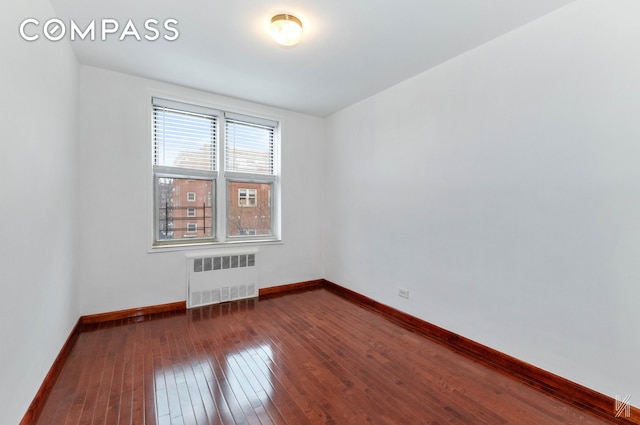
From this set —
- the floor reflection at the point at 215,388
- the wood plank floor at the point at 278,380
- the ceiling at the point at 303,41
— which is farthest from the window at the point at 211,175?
the floor reflection at the point at 215,388

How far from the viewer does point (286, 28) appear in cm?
218

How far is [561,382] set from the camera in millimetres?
2008

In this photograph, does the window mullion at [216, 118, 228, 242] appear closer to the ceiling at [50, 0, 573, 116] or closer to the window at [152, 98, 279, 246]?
the window at [152, 98, 279, 246]

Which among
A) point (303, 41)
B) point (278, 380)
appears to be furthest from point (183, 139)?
point (278, 380)

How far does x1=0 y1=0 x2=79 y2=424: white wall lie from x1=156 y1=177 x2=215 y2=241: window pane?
1.05 meters

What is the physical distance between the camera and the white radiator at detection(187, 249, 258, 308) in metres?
3.54

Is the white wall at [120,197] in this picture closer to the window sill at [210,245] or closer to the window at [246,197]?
the window sill at [210,245]

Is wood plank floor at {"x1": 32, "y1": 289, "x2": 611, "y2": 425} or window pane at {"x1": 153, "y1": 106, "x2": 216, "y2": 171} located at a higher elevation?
window pane at {"x1": 153, "y1": 106, "x2": 216, "y2": 171}

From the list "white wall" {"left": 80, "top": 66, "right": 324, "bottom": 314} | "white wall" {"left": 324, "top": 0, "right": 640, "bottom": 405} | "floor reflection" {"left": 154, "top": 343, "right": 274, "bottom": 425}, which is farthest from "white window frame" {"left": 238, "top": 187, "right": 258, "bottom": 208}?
"floor reflection" {"left": 154, "top": 343, "right": 274, "bottom": 425}

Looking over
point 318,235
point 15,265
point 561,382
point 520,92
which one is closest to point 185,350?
point 15,265

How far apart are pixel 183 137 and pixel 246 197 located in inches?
45.8

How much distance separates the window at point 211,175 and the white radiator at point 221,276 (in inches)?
11.5

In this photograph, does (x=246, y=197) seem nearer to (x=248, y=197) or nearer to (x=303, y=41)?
(x=248, y=197)

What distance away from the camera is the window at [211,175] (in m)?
3.52
